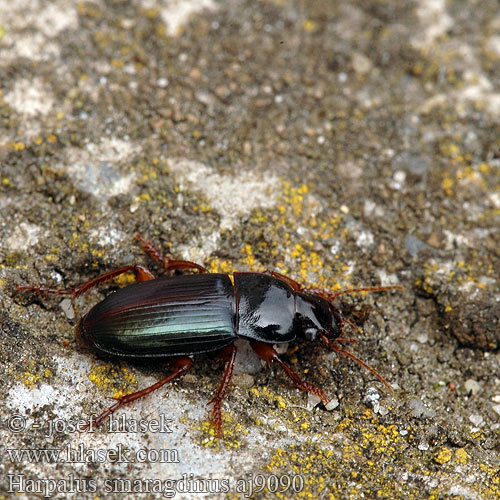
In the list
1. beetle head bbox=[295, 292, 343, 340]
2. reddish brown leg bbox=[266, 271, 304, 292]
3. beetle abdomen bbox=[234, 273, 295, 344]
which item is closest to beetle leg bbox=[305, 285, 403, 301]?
reddish brown leg bbox=[266, 271, 304, 292]

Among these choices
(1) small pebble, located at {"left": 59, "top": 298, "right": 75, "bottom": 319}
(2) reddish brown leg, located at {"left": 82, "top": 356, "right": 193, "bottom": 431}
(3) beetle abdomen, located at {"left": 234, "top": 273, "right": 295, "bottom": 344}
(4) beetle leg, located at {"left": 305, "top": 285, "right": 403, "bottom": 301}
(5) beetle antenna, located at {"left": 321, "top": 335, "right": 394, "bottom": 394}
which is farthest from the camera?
(4) beetle leg, located at {"left": 305, "top": 285, "right": 403, "bottom": 301}

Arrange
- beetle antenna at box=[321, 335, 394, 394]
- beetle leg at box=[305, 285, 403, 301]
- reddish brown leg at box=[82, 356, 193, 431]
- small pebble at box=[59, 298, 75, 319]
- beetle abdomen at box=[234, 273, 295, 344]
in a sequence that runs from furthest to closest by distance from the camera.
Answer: beetle leg at box=[305, 285, 403, 301] < small pebble at box=[59, 298, 75, 319] < beetle antenna at box=[321, 335, 394, 394] < beetle abdomen at box=[234, 273, 295, 344] < reddish brown leg at box=[82, 356, 193, 431]

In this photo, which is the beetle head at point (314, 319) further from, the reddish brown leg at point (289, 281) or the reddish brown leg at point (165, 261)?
the reddish brown leg at point (165, 261)

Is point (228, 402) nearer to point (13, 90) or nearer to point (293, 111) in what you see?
point (293, 111)

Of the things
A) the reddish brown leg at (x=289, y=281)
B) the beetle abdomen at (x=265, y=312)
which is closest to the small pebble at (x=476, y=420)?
the beetle abdomen at (x=265, y=312)

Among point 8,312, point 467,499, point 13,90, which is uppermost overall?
point 13,90

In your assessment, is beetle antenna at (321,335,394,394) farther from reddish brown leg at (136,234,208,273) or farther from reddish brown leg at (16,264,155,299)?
reddish brown leg at (16,264,155,299)

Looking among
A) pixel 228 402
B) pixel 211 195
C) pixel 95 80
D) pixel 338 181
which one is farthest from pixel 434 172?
pixel 95 80

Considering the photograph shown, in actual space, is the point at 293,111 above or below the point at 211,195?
above
